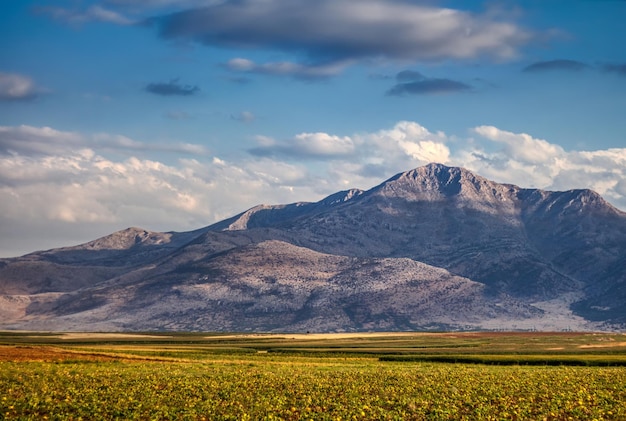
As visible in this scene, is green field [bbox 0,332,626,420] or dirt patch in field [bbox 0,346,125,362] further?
dirt patch in field [bbox 0,346,125,362]

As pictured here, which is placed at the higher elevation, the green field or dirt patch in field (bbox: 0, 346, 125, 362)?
dirt patch in field (bbox: 0, 346, 125, 362)

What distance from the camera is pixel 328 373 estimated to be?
7375cm

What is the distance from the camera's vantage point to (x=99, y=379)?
6338cm

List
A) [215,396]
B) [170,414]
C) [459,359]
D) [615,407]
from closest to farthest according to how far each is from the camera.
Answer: [170,414], [615,407], [215,396], [459,359]

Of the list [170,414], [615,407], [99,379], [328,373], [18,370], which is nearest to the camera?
[170,414]

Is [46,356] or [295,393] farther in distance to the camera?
[46,356]

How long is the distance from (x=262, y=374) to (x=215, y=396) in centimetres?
1647

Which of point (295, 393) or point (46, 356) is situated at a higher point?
point (46, 356)

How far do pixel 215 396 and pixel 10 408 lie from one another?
13.5 meters

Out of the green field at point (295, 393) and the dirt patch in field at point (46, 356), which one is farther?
the dirt patch in field at point (46, 356)

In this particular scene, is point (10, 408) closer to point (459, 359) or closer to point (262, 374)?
point (262, 374)

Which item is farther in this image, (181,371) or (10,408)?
(181,371)

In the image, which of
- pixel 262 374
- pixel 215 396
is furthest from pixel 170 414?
pixel 262 374

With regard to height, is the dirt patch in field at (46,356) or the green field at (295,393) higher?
the dirt patch in field at (46,356)
